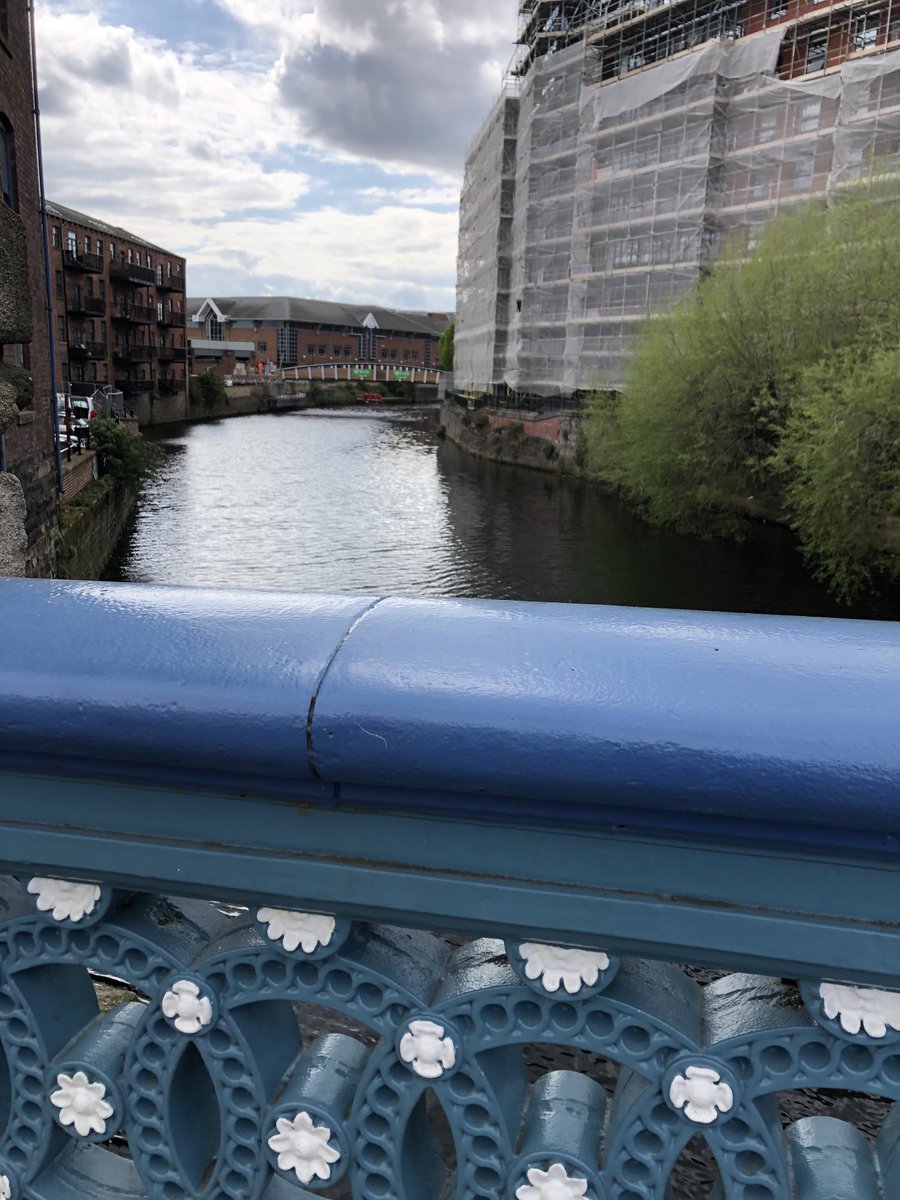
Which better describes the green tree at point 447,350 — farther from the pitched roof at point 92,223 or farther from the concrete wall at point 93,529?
the concrete wall at point 93,529

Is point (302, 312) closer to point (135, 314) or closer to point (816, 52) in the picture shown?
point (135, 314)

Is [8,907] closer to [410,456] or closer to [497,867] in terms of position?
[497,867]

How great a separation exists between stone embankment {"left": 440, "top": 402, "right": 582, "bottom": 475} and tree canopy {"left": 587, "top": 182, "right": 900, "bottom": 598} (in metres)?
10.6

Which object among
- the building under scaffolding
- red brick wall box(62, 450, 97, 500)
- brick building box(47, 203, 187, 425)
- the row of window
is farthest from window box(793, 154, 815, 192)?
the row of window

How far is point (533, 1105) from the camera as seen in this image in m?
0.89

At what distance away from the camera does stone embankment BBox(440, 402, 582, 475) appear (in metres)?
33.0

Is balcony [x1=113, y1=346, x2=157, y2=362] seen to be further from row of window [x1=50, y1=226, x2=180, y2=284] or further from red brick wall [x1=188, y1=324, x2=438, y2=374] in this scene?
red brick wall [x1=188, y1=324, x2=438, y2=374]

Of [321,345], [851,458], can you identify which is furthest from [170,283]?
[851,458]

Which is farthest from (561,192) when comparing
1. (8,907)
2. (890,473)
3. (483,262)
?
(8,907)

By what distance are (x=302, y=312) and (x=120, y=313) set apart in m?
46.8

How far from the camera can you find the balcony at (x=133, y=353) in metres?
49.4

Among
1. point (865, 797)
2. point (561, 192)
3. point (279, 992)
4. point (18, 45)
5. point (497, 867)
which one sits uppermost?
point (561, 192)

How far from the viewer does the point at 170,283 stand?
5594 centimetres

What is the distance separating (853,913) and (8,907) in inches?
30.3
